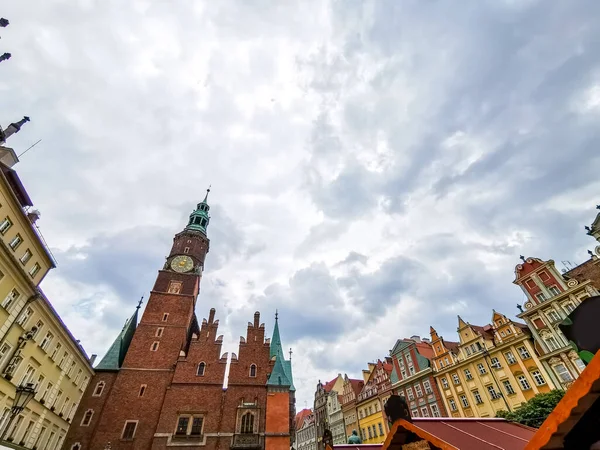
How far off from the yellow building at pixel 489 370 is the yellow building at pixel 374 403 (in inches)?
458

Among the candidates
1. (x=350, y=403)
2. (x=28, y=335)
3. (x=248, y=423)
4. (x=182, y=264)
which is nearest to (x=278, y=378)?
(x=248, y=423)

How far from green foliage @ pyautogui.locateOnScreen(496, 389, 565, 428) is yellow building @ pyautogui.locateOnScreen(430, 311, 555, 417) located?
4.28 m

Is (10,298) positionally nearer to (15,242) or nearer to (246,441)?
(15,242)

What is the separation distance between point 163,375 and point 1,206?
21.1 metres

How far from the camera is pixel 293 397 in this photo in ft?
141

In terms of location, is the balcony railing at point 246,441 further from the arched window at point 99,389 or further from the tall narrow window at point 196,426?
the arched window at point 99,389

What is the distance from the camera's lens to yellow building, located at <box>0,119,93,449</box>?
18578 mm

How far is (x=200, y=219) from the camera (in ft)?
159

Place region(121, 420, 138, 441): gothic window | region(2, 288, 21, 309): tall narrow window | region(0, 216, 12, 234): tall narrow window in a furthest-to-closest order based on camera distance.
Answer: region(121, 420, 138, 441): gothic window
region(0, 216, 12, 234): tall narrow window
region(2, 288, 21, 309): tall narrow window

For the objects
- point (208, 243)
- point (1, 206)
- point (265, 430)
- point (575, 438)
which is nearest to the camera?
point (575, 438)

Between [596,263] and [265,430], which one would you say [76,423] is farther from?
[596,263]

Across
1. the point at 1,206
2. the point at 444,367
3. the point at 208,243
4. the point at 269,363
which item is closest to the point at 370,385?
the point at 444,367

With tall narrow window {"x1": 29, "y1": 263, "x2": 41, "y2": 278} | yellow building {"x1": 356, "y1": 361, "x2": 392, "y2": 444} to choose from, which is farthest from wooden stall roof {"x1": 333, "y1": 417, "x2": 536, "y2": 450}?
yellow building {"x1": 356, "y1": 361, "x2": 392, "y2": 444}

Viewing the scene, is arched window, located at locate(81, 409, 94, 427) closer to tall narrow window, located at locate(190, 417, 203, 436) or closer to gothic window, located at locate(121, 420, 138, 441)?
gothic window, located at locate(121, 420, 138, 441)
